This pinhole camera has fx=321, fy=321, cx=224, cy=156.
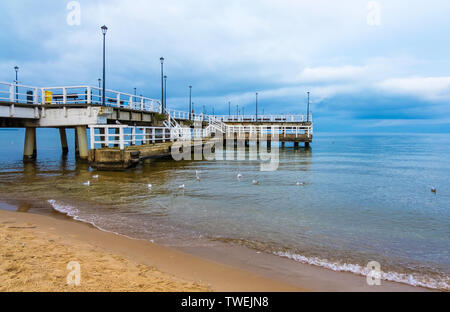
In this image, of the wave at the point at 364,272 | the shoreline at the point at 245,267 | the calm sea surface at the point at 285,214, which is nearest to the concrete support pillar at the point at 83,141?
the calm sea surface at the point at 285,214

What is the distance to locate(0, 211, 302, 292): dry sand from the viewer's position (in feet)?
14.0

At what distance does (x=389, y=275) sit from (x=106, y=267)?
459 cm

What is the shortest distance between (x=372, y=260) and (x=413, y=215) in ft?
15.5

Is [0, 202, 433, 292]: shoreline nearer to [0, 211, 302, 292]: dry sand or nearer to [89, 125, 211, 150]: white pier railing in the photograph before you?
[0, 211, 302, 292]: dry sand

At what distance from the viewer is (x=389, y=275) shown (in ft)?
17.6

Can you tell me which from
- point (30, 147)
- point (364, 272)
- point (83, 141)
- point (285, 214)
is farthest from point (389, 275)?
point (30, 147)

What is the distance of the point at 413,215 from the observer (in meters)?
9.70

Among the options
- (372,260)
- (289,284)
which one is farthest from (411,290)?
(289,284)

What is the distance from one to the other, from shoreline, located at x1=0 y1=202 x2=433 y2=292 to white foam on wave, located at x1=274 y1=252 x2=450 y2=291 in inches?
5.8

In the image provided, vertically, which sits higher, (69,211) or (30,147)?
(30,147)

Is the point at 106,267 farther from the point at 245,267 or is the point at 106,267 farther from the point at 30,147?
the point at 30,147

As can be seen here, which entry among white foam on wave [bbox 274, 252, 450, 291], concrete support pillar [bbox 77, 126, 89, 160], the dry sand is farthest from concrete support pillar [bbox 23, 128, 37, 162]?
white foam on wave [bbox 274, 252, 450, 291]
